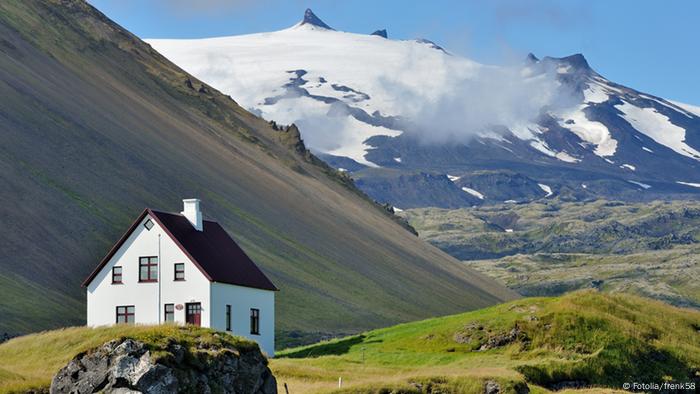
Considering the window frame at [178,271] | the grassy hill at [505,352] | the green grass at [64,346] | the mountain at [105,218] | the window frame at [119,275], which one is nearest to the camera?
the green grass at [64,346]

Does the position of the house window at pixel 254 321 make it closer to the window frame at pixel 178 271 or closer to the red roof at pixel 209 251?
the red roof at pixel 209 251

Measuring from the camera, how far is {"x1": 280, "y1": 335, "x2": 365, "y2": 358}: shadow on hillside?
7131 cm

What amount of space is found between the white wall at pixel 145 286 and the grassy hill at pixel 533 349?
7645mm

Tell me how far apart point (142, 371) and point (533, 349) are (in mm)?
32710

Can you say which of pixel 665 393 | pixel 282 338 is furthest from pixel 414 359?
pixel 282 338

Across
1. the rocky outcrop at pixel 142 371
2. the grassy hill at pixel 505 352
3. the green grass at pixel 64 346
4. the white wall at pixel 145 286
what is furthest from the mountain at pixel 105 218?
the rocky outcrop at pixel 142 371

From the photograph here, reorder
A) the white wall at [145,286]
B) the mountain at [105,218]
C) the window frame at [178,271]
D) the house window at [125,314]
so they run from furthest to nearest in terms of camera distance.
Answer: the mountain at [105,218]
the house window at [125,314]
the window frame at [178,271]
the white wall at [145,286]

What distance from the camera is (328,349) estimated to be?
242ft

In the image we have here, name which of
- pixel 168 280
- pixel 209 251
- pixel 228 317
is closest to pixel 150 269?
pixel 168 280

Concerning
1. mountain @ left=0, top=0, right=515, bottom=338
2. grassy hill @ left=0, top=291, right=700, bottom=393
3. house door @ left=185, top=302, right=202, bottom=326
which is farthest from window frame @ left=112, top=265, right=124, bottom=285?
mountain @ left=0, top=0, right=515, bottom=338

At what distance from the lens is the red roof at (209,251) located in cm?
7144

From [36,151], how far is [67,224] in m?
22.6

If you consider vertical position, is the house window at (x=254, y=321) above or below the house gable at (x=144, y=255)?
below

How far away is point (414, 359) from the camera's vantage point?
63.2 meters
